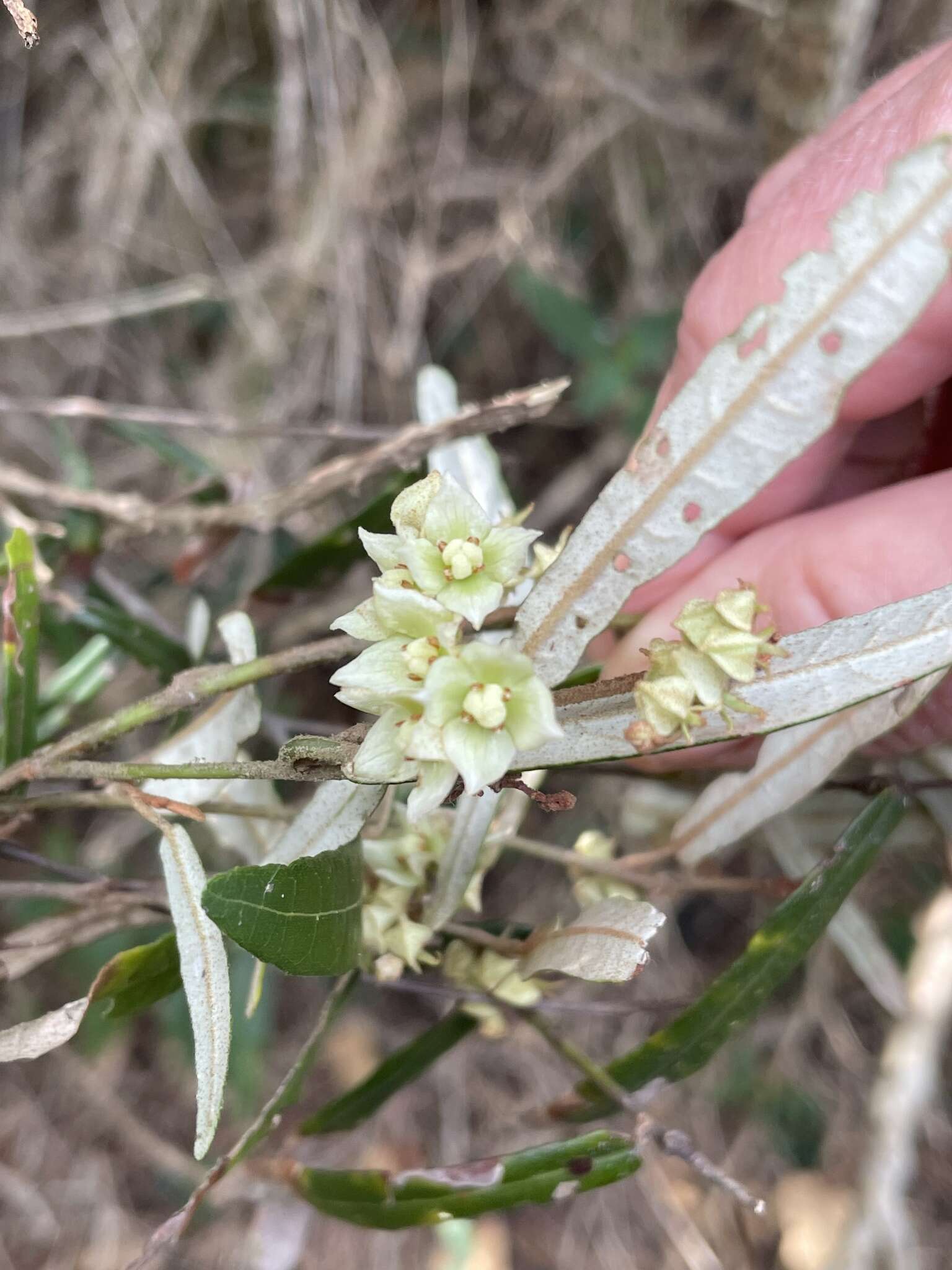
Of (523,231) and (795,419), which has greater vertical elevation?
(523,231)

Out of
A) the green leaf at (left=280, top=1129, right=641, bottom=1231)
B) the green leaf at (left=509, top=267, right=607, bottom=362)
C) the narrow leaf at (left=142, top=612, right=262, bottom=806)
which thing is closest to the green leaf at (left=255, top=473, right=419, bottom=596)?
the narrow leaf at (left=142, top=612, right=262, bottom=806)

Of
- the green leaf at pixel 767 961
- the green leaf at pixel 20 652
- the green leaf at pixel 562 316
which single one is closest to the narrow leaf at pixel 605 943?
the green leaf at pixel 767 961

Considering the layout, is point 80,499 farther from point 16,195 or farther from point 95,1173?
point 95,1173

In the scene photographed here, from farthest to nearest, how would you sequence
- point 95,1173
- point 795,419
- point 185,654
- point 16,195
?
point 16,195 < point 95,1173 < point 185,654 < point 795,419

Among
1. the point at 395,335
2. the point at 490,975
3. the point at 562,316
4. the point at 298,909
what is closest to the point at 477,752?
the point at 298,909

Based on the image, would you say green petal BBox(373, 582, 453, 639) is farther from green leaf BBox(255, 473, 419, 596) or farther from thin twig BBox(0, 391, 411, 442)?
thin twig BBox(0, 391, 411, 442)

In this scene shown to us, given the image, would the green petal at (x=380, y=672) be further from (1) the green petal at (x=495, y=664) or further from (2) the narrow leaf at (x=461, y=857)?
(2) the narrow leaf at (x=461, y=857)

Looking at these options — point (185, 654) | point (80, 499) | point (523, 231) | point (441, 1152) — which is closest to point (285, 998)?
point (441, 1152)

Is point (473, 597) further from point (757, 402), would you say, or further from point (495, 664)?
point (757, 402)
